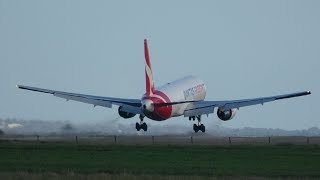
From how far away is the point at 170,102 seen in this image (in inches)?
3809

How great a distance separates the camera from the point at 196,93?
106 metres

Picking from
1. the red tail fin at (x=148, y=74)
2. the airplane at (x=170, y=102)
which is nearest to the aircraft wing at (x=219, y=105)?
the airplane at (x=170, y=102)

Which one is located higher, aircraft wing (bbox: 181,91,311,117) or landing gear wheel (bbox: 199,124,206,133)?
aircraft wing (bbox: 181,91,311,117)

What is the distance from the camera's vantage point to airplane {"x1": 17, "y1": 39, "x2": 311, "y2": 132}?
9506 centimetres

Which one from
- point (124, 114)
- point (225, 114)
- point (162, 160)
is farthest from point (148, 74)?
point (162, 160)

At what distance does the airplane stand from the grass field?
33.4 ft

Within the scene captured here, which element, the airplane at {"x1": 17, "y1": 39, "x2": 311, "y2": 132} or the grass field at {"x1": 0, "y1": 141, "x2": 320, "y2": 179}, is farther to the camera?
the airplane at {"x1": 17, "y1": 39, "x2": 311, "y2": 132}

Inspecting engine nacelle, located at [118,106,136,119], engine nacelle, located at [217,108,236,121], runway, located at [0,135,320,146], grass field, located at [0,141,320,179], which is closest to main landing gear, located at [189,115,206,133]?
runway, located at [0,135,320,146]

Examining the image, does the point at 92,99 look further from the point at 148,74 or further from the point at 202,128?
the point at 202,128

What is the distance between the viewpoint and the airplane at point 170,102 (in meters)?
95.1

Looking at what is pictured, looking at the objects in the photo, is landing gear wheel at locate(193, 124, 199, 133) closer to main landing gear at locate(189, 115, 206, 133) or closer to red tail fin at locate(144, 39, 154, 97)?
main landing gear at locate(189, 115, 206, 133)

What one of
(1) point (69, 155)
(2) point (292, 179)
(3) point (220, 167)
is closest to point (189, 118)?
(1) point (69, 155)

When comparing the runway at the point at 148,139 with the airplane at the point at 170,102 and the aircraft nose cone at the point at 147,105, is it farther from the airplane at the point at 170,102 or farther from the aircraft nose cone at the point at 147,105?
the aircraft nose cone at the point at 147,105

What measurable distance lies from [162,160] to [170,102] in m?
28.4
